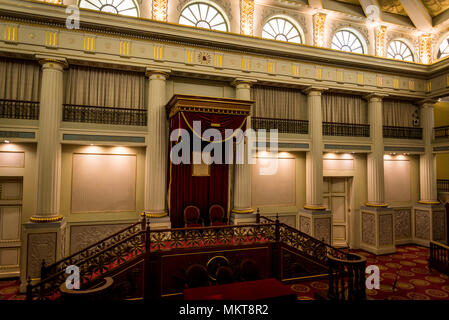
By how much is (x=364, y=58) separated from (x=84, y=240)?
941 cm

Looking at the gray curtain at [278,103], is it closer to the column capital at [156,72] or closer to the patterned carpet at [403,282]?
the column capital at [156,72]

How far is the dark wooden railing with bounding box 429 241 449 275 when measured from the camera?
6609 millimetres

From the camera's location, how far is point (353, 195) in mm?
9078

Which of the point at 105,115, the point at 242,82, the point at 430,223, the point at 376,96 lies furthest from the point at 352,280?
the point at 105,115

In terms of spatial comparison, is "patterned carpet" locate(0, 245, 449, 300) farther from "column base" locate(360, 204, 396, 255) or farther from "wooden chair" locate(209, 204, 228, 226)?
"wooden chair" locate(209, 204, 228, 226)

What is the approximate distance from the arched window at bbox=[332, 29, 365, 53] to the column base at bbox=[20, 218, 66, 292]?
30.7 feet

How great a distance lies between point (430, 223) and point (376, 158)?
9.79ft

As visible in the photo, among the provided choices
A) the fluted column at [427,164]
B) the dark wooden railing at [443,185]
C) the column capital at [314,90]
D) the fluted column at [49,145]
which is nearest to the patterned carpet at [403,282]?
the fluted column at [427,164]

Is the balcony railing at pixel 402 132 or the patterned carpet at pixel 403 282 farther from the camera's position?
the balcony railing at pixel 402 132

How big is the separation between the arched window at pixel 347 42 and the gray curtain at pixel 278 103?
2.16 metres

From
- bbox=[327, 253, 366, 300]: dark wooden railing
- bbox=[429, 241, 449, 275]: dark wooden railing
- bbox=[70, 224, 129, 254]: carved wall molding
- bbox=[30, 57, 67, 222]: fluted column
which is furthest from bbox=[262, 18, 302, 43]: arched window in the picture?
bbox=[70, 224, 129, 254]: carved wall molding

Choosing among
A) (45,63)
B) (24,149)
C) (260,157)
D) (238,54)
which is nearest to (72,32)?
(45,63)

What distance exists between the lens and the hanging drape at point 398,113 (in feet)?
31.2

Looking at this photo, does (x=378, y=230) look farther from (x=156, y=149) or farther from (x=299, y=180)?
(x=156, y=149)
